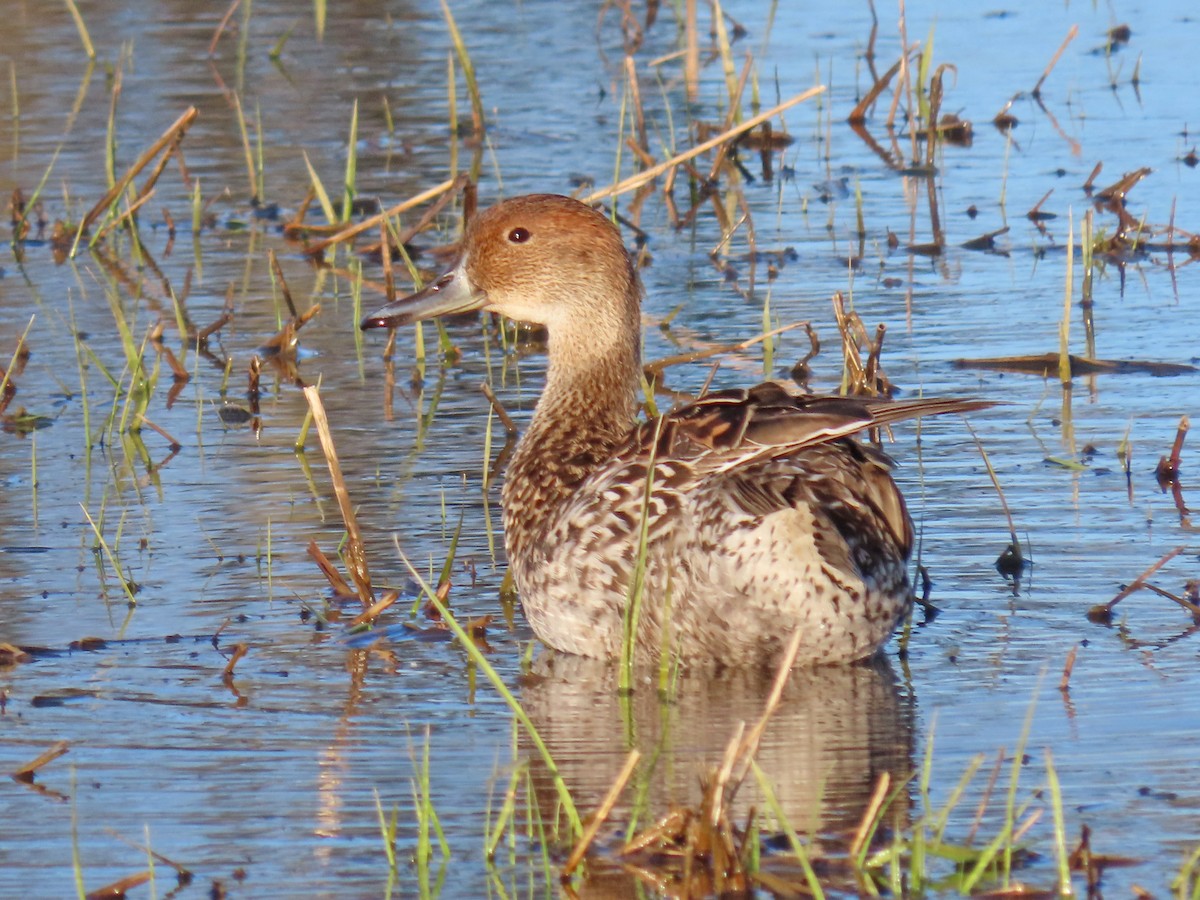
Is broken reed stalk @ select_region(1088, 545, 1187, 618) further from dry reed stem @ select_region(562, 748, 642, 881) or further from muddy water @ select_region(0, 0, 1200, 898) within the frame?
dry reed stem @ select_region(562, 748, 642, 881)

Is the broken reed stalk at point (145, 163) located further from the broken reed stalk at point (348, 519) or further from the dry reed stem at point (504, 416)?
the broken reed stalk at point (348, 519)

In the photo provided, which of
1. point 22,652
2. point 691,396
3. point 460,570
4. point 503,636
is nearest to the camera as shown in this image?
point 22,652

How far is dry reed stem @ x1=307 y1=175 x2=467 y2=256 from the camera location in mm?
8188

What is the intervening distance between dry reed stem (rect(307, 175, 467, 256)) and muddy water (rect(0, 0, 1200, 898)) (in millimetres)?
135

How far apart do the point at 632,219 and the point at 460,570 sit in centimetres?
435

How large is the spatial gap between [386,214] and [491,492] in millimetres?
2131

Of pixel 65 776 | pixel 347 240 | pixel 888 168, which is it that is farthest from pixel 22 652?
pixel 888 168

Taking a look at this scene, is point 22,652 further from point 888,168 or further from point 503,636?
point 888,168

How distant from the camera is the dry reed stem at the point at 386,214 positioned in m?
8.19

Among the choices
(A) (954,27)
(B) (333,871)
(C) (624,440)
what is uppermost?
(A) (954,27)

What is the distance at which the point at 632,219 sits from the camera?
9773 mm

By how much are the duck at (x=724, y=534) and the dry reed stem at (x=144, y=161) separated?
12.7 ft

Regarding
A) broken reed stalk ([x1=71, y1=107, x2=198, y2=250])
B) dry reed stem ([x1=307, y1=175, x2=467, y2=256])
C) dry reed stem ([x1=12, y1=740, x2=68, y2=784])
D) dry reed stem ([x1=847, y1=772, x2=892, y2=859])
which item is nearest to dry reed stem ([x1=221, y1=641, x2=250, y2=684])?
dry reed stem ([x1=12, y1=740, x2=68, y2=784])

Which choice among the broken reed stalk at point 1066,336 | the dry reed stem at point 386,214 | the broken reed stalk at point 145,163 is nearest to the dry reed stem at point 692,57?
the dry reed stem at point 386,214
